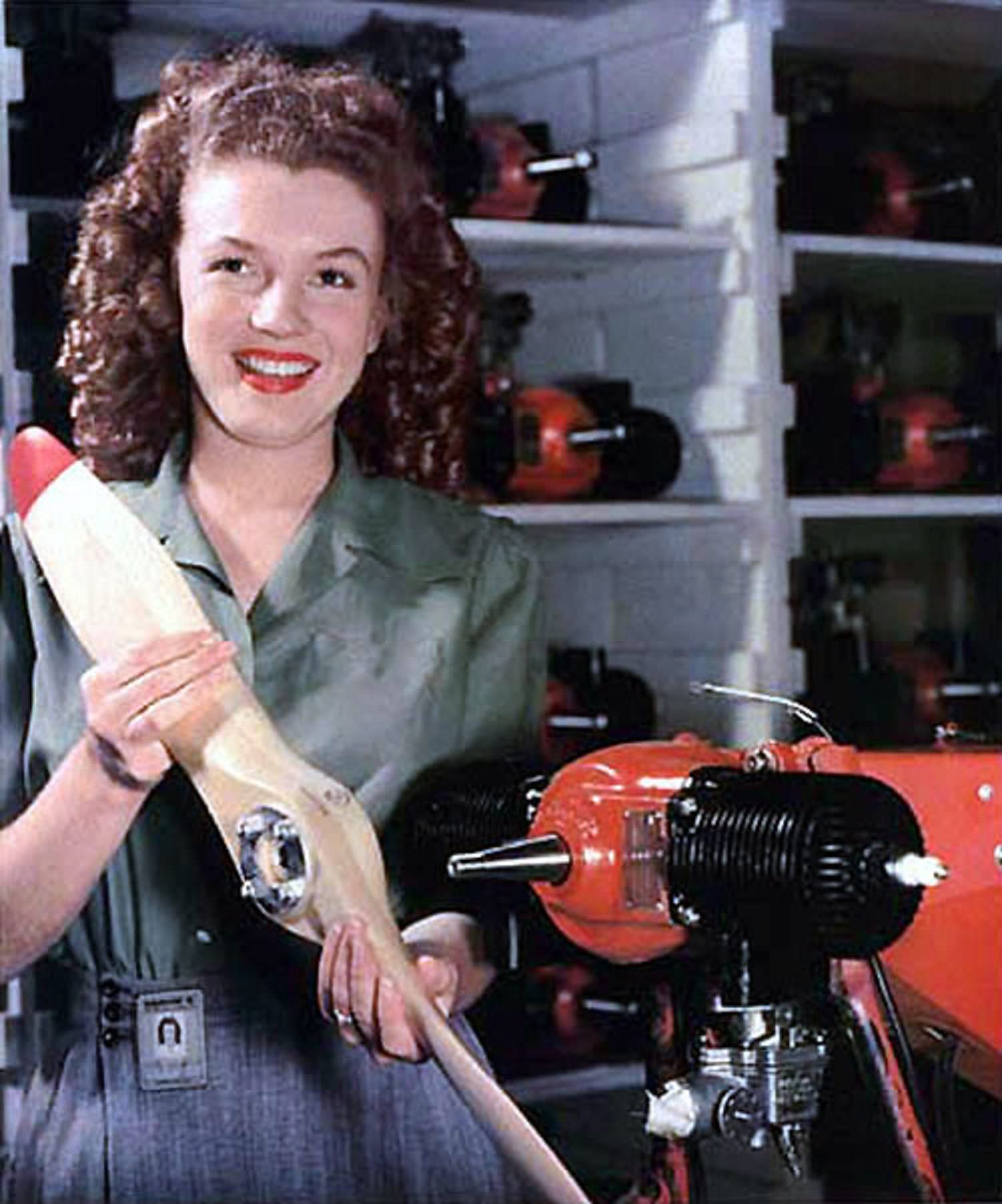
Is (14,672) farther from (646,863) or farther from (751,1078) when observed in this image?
A: (751,1078)

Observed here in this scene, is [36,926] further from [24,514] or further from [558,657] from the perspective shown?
[558,657]

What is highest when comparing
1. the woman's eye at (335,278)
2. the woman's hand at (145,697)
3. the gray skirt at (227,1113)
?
the woman's eye at (335,278)

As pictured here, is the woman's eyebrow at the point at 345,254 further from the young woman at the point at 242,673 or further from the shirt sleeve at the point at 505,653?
the shirt sleeve at the point at 505,653

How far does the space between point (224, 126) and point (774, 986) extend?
33.5 inches

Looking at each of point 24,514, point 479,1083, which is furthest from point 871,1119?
point 24,514

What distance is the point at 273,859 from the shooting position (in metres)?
2.22

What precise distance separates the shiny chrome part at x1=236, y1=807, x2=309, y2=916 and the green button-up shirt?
0.03 metres

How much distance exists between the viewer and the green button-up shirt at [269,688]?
2252 millimetres

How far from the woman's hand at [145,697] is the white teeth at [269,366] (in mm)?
228

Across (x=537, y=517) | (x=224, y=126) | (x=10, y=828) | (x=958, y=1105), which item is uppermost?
(x=224, y=126)

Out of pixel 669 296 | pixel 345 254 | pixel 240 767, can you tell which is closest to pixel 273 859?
pixel 240 767

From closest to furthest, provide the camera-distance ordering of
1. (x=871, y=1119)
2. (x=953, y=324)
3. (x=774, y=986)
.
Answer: (x=774, y=986)
(x=871, y=1119)
(x=953, y=324)

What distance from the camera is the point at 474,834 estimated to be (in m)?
2.27

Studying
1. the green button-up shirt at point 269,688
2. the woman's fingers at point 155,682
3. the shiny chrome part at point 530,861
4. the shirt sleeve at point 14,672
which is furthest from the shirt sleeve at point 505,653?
the shirt sleeve at point 14,672
